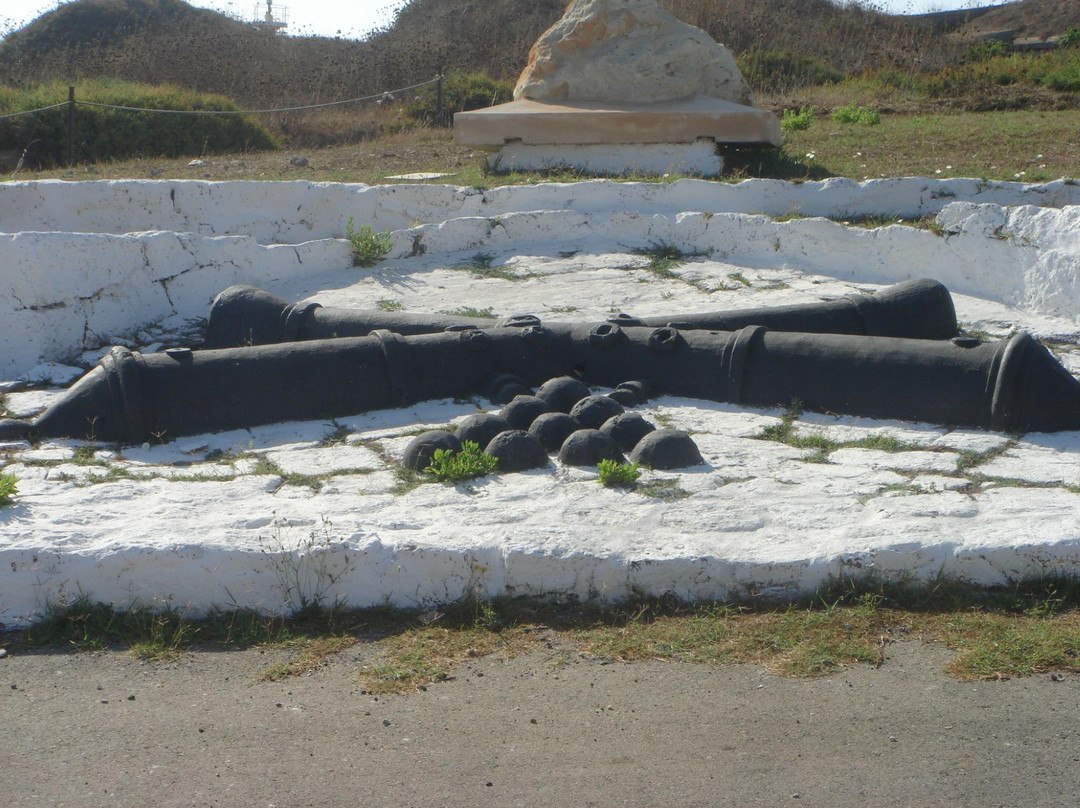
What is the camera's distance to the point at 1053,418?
441 cm

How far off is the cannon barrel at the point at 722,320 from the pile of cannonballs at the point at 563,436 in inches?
34.9

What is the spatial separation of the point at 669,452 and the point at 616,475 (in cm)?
34

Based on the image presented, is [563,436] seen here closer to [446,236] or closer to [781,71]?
[446,236]

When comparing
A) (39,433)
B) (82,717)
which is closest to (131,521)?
(82,717)

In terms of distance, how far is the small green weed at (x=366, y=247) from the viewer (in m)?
7.83

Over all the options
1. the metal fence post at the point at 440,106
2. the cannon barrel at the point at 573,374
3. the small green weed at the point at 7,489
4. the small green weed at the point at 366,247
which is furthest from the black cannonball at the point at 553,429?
the metal fence post at the point at 440,106

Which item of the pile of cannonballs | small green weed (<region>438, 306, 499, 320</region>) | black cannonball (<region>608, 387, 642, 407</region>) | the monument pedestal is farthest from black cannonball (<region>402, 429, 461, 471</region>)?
the monument pedestal

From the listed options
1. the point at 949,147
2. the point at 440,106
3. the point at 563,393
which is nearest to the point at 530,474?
the point at 563,393

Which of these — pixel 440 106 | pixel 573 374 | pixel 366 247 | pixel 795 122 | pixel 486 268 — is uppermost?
pixel 440 106

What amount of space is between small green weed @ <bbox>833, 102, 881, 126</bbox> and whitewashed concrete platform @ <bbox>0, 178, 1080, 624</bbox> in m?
5.09

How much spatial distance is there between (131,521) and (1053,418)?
140 inches

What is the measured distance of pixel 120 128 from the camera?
55.5ft

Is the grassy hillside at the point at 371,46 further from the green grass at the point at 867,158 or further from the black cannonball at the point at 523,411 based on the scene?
the black cannonball at the point at 523,411

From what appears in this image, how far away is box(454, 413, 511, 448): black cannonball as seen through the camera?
14.1ft
